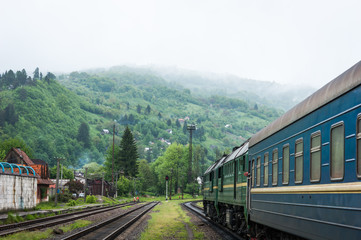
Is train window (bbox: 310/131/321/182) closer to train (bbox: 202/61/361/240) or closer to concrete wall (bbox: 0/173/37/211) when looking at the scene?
train (bbox: 202/61/361/240)

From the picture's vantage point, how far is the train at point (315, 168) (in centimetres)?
750

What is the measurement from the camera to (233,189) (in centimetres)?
2148

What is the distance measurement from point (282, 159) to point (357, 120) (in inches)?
198

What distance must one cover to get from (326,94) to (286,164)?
3.09m

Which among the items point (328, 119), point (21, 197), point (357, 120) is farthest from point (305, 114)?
point (21, 197)

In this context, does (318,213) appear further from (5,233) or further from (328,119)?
(5,233)

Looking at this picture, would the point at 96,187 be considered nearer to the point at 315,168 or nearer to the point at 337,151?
the point at 315,168

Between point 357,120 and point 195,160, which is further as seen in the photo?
point 195,160

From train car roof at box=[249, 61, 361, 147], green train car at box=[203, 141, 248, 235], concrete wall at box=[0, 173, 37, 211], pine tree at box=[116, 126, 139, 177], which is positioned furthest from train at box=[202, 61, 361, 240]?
pine tree at box=[116, 126, 139, 177]

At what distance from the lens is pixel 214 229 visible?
2631cm

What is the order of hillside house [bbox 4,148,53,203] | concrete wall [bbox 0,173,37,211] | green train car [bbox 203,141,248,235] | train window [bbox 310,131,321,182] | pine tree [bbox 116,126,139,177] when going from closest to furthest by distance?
train window [bbox 310,131,321,182] < green train car [bbox 203,141,248,235] < concrete wall [bbox 0,173,37,211] < hillside house [bbox 4,148,53,203] < pine tree [bbox 116,126,139,177]

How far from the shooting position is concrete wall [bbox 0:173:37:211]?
3669 centimetres

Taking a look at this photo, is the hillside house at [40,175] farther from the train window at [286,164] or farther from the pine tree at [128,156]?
the train window at [286,164]

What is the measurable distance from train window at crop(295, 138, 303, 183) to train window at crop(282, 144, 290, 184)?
0.76 m
